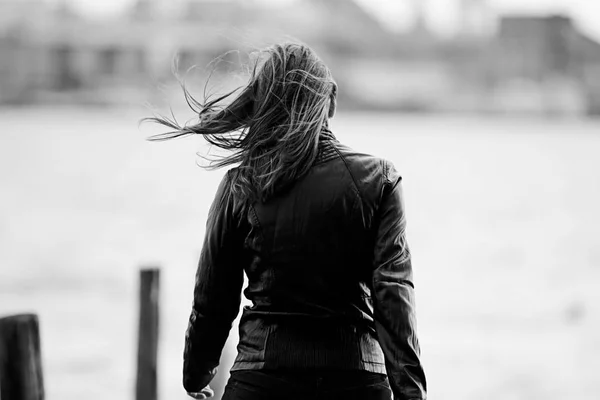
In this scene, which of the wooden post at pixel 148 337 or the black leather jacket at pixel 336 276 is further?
the wooden post at pixel 148 337

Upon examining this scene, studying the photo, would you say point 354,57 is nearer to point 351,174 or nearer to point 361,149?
point 361,149

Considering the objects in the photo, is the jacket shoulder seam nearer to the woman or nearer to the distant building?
the woman

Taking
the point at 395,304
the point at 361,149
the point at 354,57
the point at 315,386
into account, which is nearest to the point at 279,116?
the point at 395,304

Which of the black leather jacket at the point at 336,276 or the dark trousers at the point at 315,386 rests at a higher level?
the black leather jacket at the point at 336,276

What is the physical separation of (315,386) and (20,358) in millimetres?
710

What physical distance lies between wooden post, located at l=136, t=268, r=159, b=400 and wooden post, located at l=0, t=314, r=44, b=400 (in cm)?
237

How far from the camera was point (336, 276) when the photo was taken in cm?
183

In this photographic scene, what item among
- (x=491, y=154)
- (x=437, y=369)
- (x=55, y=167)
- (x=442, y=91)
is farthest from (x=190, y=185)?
(x=437, y=369)

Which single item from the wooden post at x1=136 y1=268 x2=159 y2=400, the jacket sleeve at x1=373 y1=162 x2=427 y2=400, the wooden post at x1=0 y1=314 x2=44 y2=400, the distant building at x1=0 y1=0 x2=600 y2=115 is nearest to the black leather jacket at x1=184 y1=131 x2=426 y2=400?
the jacket sleeve at x1=373 y1=162 x2=427 y2=400

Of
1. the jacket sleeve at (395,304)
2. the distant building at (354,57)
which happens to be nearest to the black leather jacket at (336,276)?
the jacket sleeve at (395,304)

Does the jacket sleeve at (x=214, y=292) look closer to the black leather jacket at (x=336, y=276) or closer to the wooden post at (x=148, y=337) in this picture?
the black leather jacket at (x=336, y=276)

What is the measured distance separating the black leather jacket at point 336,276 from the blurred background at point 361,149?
413 millimetres

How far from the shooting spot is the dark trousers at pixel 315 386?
1812mm

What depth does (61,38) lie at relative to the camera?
69.4 metres
